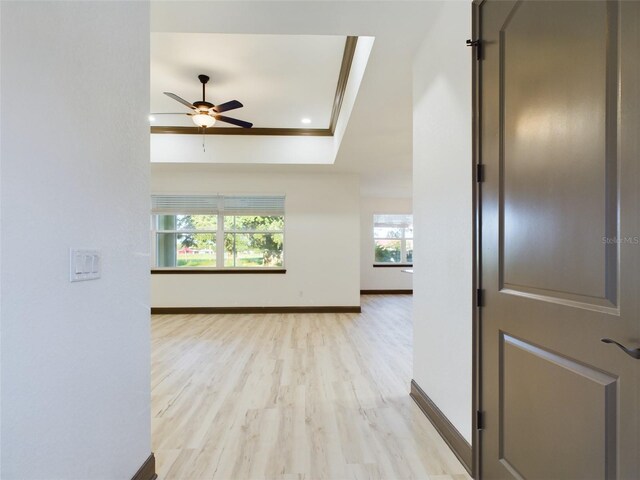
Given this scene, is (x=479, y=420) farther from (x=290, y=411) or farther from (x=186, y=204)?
(x=186, y=204)

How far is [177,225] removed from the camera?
6273 mm

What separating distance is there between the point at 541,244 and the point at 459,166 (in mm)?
762

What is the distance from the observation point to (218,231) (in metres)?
6.29

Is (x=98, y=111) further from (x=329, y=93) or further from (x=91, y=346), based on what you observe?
(x=329, y=93)

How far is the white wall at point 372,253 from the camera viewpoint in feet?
29.4

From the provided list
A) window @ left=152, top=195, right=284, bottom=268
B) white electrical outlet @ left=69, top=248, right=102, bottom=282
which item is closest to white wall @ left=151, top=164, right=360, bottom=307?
window @ left=152, top=195, right=284, bottom=268

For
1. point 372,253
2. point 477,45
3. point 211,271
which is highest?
point 477,45

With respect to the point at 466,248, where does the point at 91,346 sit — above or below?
below

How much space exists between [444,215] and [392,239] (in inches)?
283

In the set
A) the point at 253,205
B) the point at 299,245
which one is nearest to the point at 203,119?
the point at 253,205

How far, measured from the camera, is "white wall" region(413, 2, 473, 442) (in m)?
1.81

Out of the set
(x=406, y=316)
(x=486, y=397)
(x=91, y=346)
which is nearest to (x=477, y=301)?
(x=486, y=397)

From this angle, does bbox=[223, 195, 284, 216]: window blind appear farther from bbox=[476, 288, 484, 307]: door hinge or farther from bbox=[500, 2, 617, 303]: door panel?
bbox=[500, 2, 617, 303]: door panel

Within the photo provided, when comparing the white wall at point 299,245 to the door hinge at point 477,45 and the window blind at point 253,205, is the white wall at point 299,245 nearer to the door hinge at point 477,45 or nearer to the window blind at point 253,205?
the window blind at point 253,205
